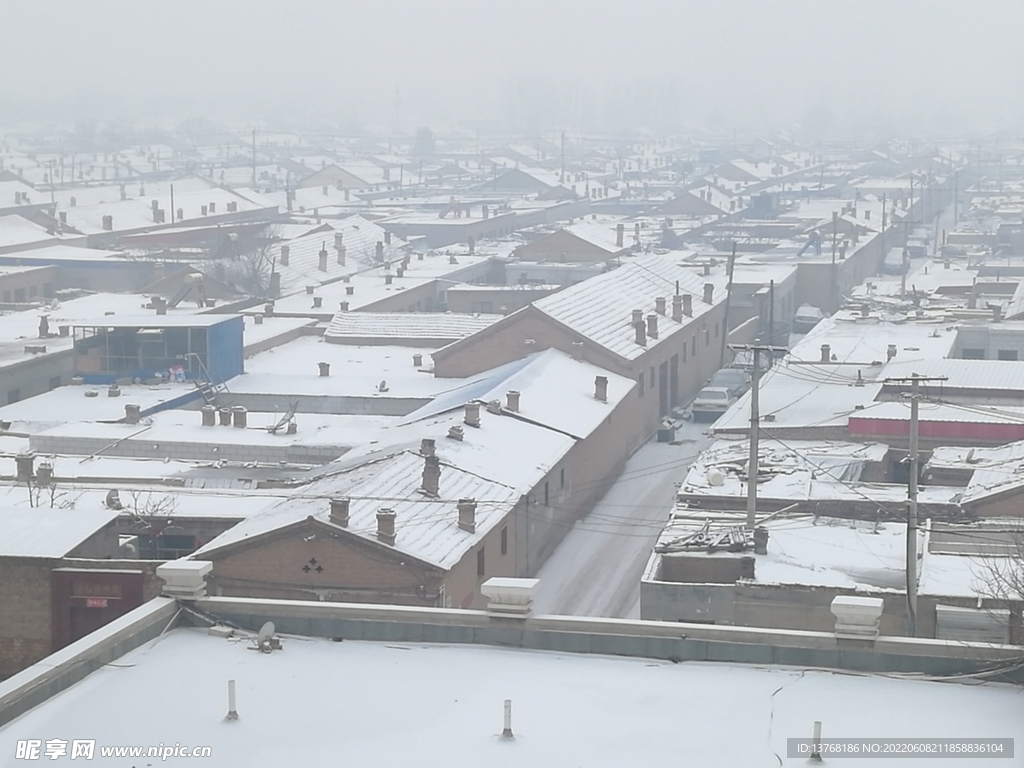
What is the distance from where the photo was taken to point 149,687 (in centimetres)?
948

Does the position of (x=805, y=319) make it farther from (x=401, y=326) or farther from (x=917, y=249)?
(x=917, y=249)

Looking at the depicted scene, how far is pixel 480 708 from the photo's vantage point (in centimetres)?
915

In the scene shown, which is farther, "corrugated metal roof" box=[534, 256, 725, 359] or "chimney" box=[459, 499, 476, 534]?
"corrugated metal roof" box=[534, 256, 725, 359]

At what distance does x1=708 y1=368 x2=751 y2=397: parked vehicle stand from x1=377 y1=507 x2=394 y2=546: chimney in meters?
15.6

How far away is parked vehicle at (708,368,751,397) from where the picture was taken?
3208 cm

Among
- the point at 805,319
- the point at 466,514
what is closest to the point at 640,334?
the point at 466,514

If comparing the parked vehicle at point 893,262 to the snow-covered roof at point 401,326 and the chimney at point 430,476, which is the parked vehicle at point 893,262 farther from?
the chimney at point 430,476

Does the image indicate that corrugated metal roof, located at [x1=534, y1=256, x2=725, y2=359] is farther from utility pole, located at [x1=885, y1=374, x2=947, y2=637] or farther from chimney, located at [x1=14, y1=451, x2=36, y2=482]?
utility pole, located at [x1=885, y1=374, x2=947, y2=637]

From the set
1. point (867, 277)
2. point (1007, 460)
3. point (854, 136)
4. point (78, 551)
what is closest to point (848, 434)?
point (1007, 460)

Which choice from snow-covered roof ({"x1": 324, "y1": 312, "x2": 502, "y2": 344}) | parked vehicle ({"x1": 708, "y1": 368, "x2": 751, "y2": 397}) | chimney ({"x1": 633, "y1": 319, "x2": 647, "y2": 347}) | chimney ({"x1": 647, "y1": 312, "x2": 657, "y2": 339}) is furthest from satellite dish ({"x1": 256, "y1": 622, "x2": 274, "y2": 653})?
snow-covered roof ({"x1": 324, "y1": 312, "x2": 502, "y2": 344})

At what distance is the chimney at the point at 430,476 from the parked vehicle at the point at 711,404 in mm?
12485

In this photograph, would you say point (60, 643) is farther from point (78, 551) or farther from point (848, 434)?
point (848, 434)

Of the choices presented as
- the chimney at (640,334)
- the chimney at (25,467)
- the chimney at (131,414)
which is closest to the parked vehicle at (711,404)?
the chimney at (640,334)

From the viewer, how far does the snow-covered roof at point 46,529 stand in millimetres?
17000
